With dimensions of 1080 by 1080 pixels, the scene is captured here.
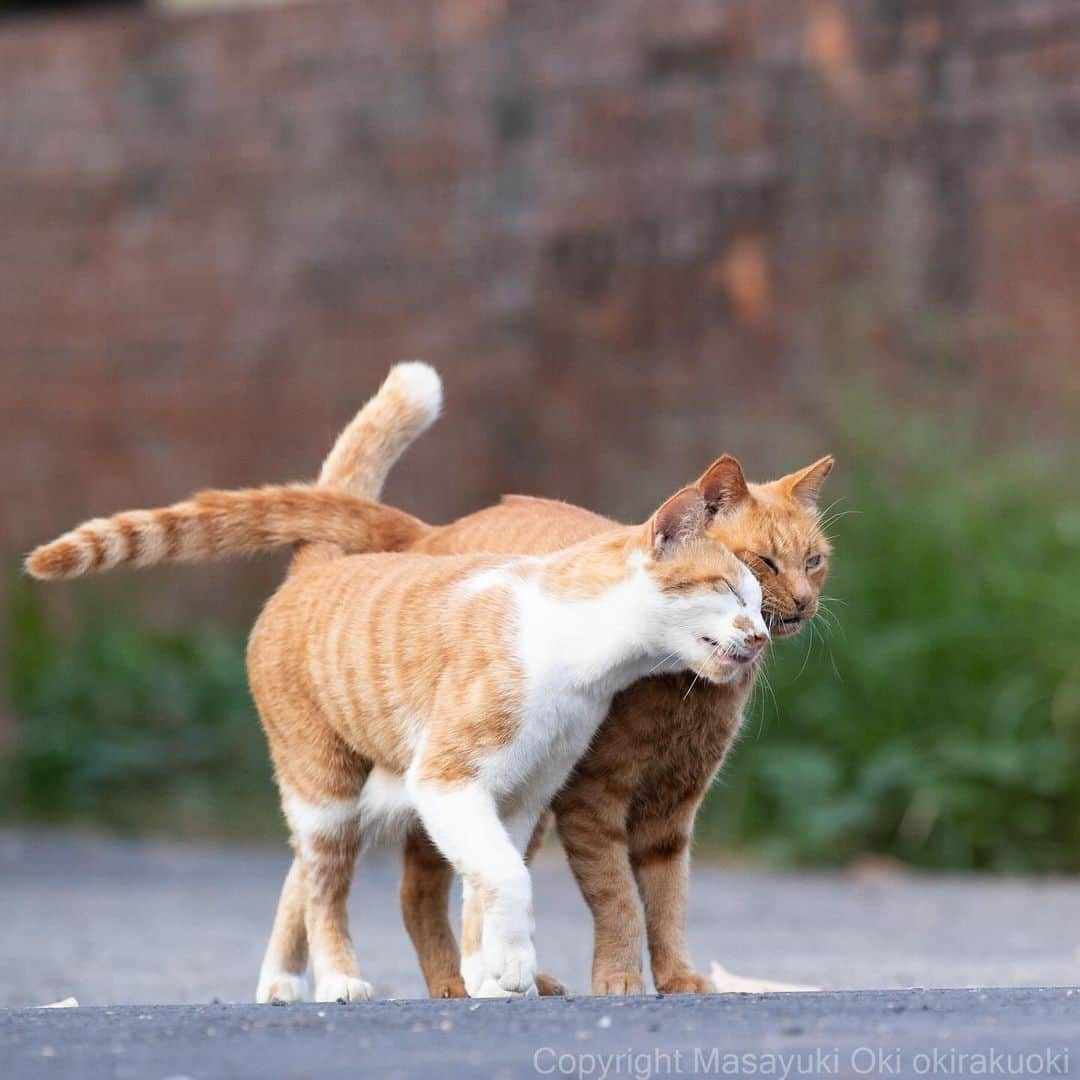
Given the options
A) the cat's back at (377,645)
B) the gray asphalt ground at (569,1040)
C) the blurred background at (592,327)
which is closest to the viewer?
the gray asphalt ground at (569,1040)

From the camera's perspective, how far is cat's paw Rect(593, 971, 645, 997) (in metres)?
3.85

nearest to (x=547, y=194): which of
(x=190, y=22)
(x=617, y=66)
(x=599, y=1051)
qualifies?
(x=617, y=66)

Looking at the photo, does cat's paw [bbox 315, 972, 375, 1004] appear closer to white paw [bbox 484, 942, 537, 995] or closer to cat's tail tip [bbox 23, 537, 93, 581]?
white paw [bbox 484, 942, 537, 995]

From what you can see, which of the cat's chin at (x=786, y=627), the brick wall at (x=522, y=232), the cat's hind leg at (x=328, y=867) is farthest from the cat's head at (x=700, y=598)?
the brick wall at (x=522, y=232)

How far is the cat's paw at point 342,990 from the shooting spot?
3871 millimetres

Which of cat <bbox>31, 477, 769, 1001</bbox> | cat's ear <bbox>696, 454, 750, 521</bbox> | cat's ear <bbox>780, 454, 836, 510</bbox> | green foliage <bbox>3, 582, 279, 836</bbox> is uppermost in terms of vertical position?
cat's ear <bbox>696, 454, 750, 521</bbox>

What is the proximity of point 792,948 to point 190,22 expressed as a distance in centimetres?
636

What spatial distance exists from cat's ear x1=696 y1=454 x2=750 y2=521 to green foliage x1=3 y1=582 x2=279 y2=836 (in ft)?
19.6

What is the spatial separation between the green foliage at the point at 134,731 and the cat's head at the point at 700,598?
6.08 metres

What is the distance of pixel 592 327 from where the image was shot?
9289mm

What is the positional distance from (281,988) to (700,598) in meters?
1.40

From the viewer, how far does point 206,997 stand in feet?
15.8

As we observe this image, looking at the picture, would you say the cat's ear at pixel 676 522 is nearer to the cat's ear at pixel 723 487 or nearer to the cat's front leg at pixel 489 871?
the cat's ear at pixel 723 487

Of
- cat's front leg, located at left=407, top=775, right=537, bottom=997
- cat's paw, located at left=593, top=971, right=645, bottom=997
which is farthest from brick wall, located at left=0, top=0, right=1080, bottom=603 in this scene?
cat's front leg, located at left=407, top=775, right=537, bottom=997
